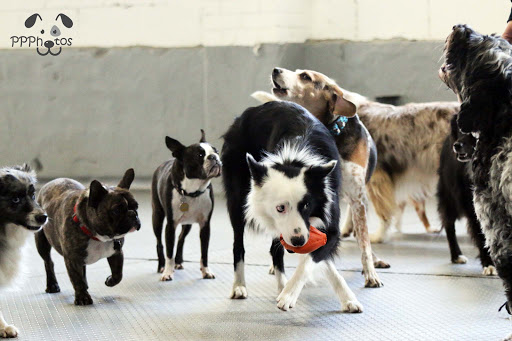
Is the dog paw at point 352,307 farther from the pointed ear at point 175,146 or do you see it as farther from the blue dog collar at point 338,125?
the pointed ear at point 175,146

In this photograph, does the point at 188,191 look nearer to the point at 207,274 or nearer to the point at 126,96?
the point at 207,274

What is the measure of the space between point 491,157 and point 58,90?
20.3 ft

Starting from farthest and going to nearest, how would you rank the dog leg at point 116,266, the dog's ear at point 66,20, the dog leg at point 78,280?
1. the dog's ear at point 66,20
2. the dog leg at point 116,266
3. the dog leg at point 78,280

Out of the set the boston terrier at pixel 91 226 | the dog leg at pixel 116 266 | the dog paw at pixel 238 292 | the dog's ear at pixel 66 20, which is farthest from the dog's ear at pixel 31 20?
the dog paw at pixel 238 292

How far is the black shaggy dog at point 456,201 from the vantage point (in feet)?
14.1

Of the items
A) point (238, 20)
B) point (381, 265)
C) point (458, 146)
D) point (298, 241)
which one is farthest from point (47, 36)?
point (458, 146)

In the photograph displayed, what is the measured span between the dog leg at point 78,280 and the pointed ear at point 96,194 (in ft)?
1.00

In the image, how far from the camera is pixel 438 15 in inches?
278

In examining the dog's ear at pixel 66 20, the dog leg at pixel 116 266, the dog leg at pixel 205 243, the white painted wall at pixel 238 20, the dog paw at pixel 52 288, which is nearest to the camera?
the dog leg at pixel 116 266

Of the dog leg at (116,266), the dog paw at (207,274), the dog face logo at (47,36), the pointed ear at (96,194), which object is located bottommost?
the dog paw at (207,274)

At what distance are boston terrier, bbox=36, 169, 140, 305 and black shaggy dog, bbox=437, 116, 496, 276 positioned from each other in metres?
1.90

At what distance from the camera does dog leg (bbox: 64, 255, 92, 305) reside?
3.63m

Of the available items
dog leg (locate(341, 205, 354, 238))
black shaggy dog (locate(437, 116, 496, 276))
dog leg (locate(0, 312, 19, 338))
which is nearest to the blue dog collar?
black shaggy dog (locate(437, 116, 496, 276))

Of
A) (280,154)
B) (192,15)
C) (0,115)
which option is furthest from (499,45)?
(0,115)
